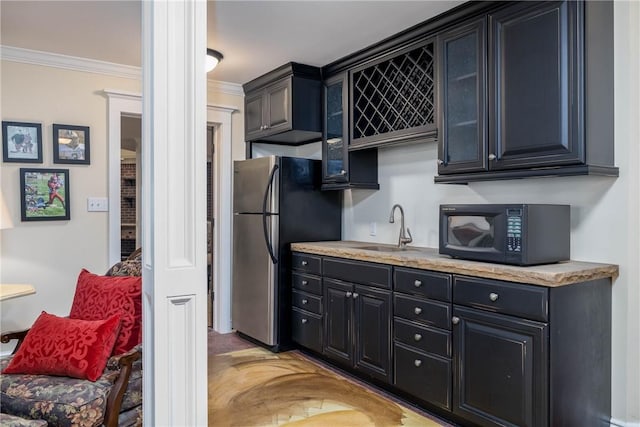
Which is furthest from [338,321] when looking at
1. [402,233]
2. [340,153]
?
[340,153]

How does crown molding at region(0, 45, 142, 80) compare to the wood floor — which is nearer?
the wood floor

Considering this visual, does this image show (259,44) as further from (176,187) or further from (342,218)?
(176,187)

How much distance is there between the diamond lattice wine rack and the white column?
73.5 inches

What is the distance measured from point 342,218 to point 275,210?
0.69 meters

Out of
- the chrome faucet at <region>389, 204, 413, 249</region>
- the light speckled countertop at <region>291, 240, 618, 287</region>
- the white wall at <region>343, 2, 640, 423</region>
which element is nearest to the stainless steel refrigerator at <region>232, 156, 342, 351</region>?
the chrome faucet at <region>389, 204, 413, 249</region>

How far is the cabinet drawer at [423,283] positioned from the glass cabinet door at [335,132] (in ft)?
3.65

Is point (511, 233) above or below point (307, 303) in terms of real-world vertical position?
above

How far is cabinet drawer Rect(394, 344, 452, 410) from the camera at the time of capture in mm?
2482

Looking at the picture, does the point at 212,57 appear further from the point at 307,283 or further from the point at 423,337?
the point at 423,337

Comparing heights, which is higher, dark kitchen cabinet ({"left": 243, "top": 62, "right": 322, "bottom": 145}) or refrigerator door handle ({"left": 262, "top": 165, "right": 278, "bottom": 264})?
dark kitchen cabinet ({"left": 243, "top": 62, "right": 322, "bottom": 145})

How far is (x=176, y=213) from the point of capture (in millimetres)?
1384

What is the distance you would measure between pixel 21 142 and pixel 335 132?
238 centimetres

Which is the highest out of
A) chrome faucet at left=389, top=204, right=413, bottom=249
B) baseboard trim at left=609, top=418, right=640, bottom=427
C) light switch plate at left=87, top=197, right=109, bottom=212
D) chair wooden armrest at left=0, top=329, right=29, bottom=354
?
light switch plate at left=87, top=197, right=109, bottom=212

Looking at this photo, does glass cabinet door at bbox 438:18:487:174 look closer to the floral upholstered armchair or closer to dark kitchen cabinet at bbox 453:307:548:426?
dark kitchen cabinet at bbox 453:307:548:426
